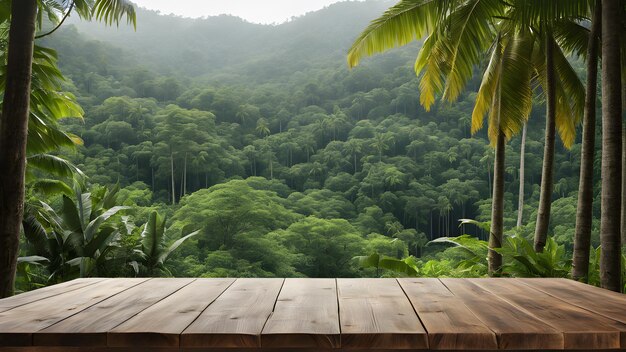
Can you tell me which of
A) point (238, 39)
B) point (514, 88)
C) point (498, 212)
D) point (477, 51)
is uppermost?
point (238, 39)

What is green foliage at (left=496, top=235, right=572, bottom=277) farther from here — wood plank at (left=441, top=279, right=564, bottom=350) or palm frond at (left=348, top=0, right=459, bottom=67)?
wood plank at (left=441, top=279, right=564, bottom=350)

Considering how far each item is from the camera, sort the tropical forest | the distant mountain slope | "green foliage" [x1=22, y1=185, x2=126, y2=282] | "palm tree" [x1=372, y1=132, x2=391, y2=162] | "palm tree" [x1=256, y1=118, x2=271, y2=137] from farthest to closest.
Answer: the distant mountain slope → "palm tree" [x1=256, y1=118, x2=271, y2=137] → "palm tree" [x1=372, y1=132, x2=391, y2=162] → "green foliage" [x1=22, y1=185, x2=126, y2=282] → the tropical forest

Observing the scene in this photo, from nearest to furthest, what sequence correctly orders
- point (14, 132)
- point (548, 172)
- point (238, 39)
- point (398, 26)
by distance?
1. point (14, 132)
2. point (548, 172)
3. point (398, 26)
4. point (238, 39)

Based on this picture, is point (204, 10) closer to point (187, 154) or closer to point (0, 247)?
point (187, 154)

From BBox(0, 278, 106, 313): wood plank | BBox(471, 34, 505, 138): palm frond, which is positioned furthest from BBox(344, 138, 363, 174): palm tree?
BBox(0, 278, 106, 313): wood plank

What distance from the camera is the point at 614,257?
169 inches

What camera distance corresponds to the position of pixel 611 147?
423cm

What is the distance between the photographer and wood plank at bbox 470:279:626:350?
4.22 ft

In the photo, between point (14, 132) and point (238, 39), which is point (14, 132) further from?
point (238, 39)

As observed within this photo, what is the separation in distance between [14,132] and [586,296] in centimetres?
413

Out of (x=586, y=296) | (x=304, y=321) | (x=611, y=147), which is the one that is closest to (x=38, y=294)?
(x=304, y=321)

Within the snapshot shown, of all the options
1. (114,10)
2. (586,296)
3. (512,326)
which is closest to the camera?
(512,326)

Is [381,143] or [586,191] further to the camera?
[381,143]

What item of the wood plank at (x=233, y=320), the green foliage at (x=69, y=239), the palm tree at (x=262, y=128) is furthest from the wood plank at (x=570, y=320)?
the palm tree at (x=262, y=128)
